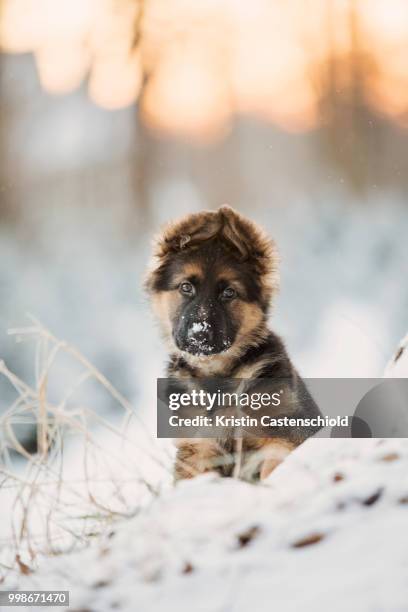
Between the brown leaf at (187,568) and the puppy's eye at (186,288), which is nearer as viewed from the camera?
the brown leaf at (187,568)

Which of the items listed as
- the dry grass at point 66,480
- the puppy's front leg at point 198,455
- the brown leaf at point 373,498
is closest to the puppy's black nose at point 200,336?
the puppy's front leg at point 198,455

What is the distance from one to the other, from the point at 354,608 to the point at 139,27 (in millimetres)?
7242

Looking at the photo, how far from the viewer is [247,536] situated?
173cm

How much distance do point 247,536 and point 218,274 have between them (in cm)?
199

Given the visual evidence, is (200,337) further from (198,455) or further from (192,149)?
(192,149)

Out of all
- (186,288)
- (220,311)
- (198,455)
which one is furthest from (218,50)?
(198,455)

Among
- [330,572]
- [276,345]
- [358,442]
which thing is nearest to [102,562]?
[330,572]

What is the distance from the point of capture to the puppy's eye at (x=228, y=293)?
3.57m

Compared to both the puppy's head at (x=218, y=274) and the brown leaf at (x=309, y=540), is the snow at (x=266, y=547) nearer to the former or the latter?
the brown leaf at (x=309, y=540)

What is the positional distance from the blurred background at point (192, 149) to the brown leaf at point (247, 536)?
16.5 feet

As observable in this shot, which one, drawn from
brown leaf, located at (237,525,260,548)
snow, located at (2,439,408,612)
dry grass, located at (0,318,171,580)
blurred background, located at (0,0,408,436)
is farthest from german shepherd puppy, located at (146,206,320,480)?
blurred background, located at (0,0,408,436)

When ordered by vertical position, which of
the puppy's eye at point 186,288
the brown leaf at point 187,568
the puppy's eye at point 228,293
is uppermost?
the puppy's eye at point 186,288

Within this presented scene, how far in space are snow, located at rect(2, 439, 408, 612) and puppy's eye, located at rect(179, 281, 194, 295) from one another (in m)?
1.72

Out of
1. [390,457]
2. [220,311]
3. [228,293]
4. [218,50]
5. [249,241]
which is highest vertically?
[218,50]
